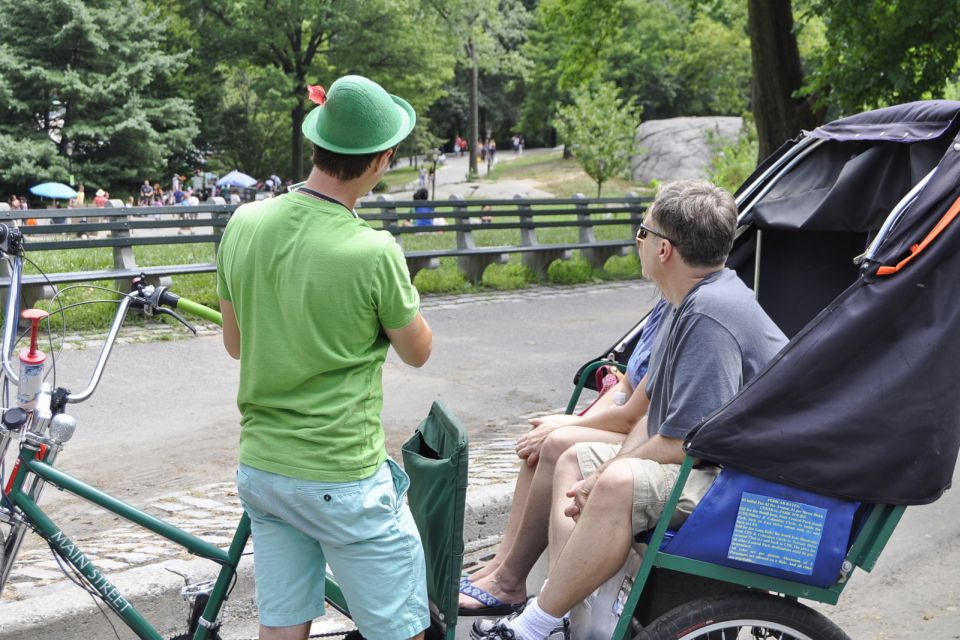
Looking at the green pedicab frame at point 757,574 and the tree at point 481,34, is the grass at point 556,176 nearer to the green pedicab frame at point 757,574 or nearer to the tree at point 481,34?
the tree at point 481,34

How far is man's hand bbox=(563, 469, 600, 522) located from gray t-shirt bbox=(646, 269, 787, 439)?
0.88 ft

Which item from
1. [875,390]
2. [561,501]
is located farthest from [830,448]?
[561,501]

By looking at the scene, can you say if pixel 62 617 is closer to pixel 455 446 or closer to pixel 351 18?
pixel 455 446

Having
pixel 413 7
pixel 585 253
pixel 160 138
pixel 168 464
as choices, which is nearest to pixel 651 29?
pixel 413 7

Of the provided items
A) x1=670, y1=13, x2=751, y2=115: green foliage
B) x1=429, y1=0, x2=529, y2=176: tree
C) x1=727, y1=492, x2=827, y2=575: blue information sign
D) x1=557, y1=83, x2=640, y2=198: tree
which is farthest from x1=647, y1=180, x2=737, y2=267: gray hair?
x1=670, y1=13, x2=751, y2=115: green foliage

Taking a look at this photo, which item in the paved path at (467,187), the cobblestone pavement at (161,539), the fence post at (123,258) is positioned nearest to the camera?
the cobblestone pavement at (161,539)

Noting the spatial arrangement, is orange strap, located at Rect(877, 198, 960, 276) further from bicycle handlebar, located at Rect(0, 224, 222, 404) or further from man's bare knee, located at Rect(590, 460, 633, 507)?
bicycle handlebar, located at Rect(0, 224, 222, 404)

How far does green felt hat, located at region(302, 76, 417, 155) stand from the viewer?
2.65 metres

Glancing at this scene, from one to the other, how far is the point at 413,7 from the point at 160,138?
1045 centimetres

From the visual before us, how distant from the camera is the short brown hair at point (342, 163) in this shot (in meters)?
2.67

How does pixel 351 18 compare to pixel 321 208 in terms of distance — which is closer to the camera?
pixel 321 208

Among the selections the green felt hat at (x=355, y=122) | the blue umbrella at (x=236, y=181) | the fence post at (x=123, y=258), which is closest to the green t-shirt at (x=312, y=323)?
the green felt hat at (x=355, y=122)

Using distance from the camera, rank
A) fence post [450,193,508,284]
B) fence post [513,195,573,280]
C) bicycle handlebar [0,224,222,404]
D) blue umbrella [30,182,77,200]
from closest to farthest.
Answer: bicycle handlebar [0,224,222,404]
fence post [450,193,508,284]
fence post [513,195,573,280]
blue umbrella [30,182,77,200]

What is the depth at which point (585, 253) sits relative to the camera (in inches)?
656
